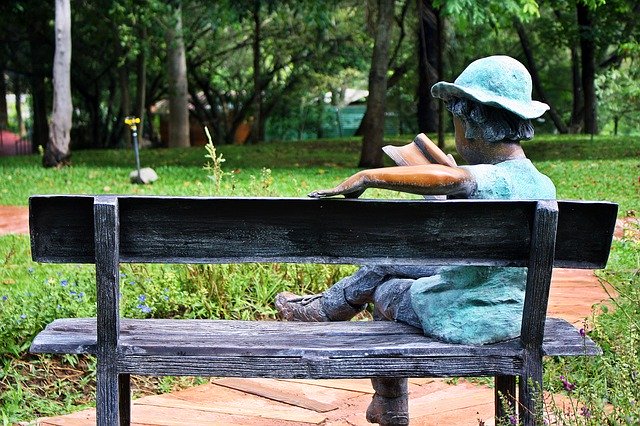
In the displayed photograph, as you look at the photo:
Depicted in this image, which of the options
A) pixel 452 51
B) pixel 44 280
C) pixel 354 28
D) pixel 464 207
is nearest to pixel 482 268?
pixel 464 207

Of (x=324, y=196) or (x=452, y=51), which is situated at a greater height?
(x=452, y=51)

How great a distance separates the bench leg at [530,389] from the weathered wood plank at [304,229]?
0.33m

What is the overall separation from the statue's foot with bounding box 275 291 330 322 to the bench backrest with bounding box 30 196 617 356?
728mm

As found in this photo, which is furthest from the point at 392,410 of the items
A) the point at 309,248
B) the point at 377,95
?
the point at 377,95

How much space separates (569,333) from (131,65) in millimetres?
26026

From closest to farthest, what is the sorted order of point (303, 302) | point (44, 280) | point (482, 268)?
point (482, 268), point (303, 302), point (44, 280)

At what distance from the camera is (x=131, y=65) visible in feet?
92.3

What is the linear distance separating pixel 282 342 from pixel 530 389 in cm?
82

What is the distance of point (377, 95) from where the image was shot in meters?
16.5

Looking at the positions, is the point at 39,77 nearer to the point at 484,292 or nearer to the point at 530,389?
the point at 484,292

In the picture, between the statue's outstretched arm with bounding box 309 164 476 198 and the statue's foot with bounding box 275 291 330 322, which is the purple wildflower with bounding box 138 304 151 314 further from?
the statue's outstretched arm with bounding box 309 164 476 198

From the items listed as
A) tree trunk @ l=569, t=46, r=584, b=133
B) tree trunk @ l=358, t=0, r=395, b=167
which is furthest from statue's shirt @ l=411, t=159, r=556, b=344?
tree trunk @ l=569, t=46, r=584, b=133

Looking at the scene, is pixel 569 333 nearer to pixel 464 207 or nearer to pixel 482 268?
pixel 482 268

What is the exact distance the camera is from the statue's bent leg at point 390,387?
3562 mm
